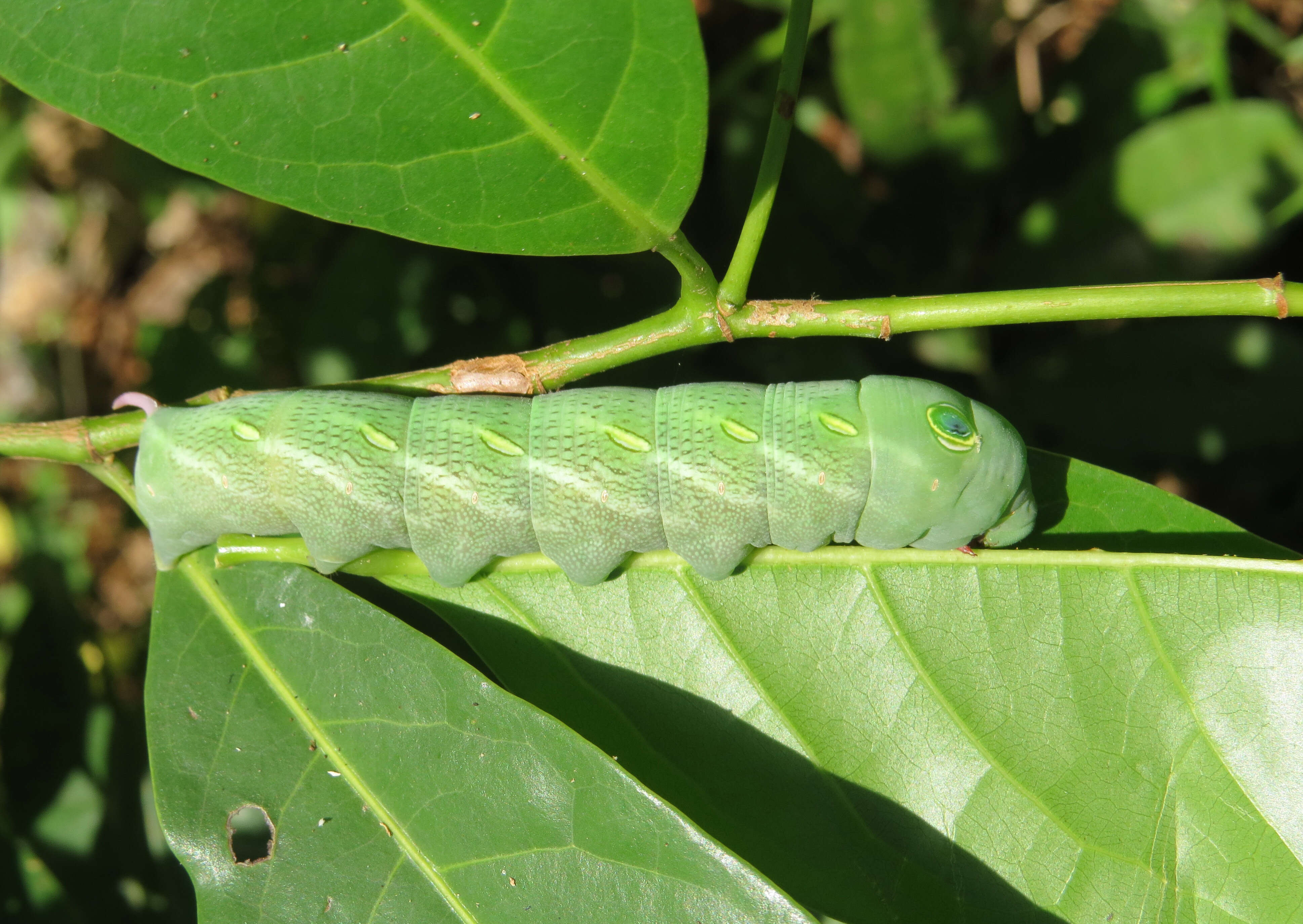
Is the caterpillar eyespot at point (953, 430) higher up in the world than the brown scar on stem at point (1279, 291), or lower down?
lower down

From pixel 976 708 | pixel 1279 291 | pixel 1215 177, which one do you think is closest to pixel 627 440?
pixel 976 708

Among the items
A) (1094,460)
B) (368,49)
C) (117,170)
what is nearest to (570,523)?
(368,49)

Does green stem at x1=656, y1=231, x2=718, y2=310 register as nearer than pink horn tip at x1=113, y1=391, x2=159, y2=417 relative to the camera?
Yes

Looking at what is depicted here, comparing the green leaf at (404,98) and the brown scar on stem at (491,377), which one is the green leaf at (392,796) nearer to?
the brown scar on stem at (491,377)

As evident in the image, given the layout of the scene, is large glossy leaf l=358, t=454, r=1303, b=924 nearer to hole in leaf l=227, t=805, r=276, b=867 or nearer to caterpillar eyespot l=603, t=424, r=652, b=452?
caterpillar eyespot l=603, t=424, r=652, b=452

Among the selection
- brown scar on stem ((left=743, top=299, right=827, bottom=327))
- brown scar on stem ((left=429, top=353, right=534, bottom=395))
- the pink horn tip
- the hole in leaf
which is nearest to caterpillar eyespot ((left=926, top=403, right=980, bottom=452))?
brown scar on stem ((left=743, top=299, right=827, bottom=327))

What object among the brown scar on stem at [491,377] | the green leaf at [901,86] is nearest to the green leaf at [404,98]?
the brown scar on stem at [491,377]

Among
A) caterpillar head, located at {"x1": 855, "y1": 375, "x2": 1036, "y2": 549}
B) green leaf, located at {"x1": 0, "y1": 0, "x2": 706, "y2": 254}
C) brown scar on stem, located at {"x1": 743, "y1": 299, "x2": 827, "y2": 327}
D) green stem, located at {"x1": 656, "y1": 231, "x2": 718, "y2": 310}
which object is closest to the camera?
green leaf, located at {"x1": 0, "y1": 0, "x2": 706, "y2": 254}

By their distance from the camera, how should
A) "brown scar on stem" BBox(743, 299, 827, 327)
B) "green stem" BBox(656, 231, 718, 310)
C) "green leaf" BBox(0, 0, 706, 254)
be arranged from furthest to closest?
"brown scar on stem" BBox(743, 299, 827, 327) < "green stem" BBox(656, 231, 718, 310) < "green leaf" BBox(0, 0, 706, 254)
